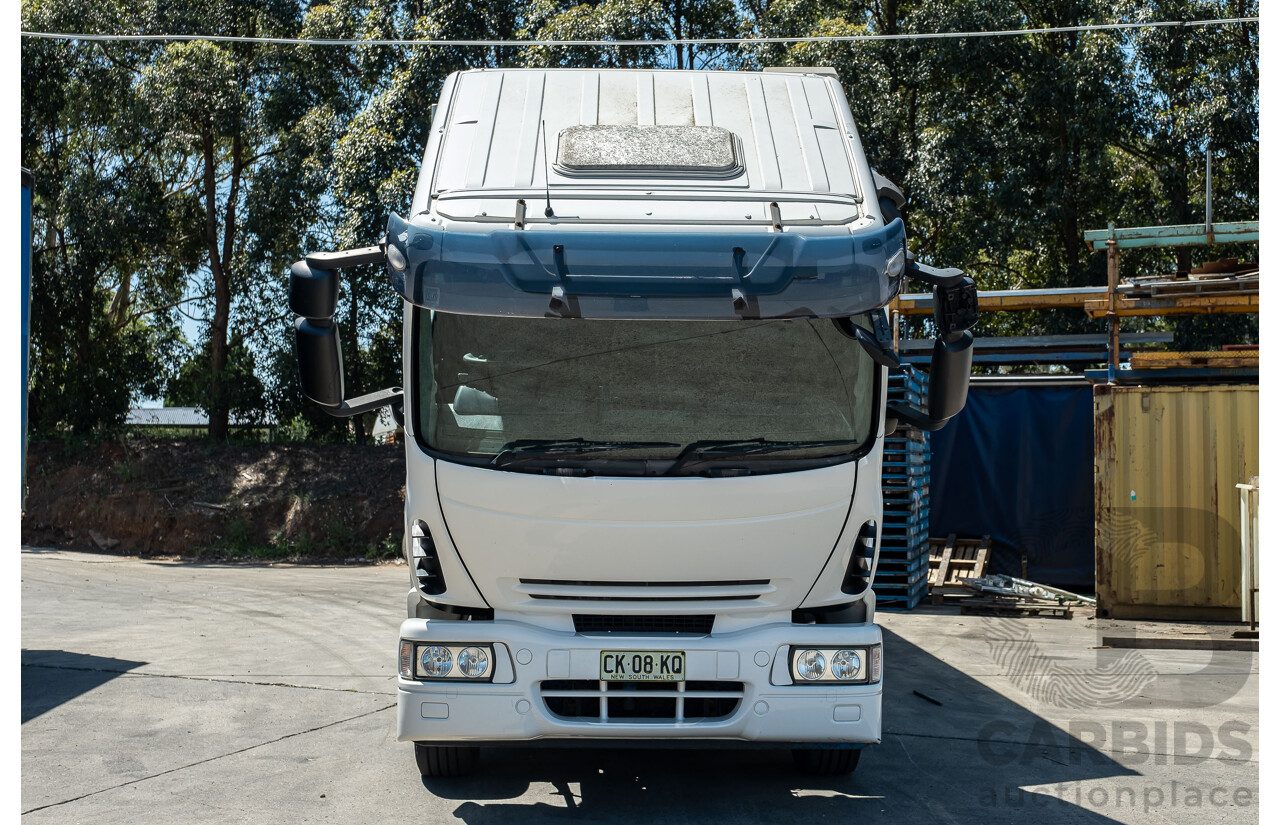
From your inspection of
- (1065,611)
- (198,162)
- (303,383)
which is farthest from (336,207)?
(303,383)

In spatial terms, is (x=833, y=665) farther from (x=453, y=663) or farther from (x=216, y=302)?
(x=216, y=302)

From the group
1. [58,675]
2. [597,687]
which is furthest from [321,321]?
[58,675]

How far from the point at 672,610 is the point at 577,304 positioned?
1461 millimetres

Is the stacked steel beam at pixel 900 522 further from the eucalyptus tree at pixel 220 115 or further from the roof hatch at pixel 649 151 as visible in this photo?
the eucalyptus tree at pixel 220 115

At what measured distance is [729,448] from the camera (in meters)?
4.99

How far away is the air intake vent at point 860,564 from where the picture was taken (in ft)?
16.7

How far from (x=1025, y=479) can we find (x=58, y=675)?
37.9ft

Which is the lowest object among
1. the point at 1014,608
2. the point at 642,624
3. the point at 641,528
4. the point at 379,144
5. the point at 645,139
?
the point at 1014,608

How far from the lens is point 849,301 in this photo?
483 cm

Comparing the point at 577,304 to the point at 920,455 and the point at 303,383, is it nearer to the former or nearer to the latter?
the point at 303,383

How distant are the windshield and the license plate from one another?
3.15ft

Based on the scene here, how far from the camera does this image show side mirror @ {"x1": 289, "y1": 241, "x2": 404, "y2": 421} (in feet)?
16.1

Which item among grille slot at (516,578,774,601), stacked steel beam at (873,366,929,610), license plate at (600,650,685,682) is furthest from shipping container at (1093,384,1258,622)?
license plate at (600,650,685,682)

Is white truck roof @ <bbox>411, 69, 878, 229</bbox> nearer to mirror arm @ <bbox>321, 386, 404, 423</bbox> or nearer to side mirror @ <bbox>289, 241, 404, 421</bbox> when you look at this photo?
side mirror @ <bbox>289, 241, 404, 421</bbox>
